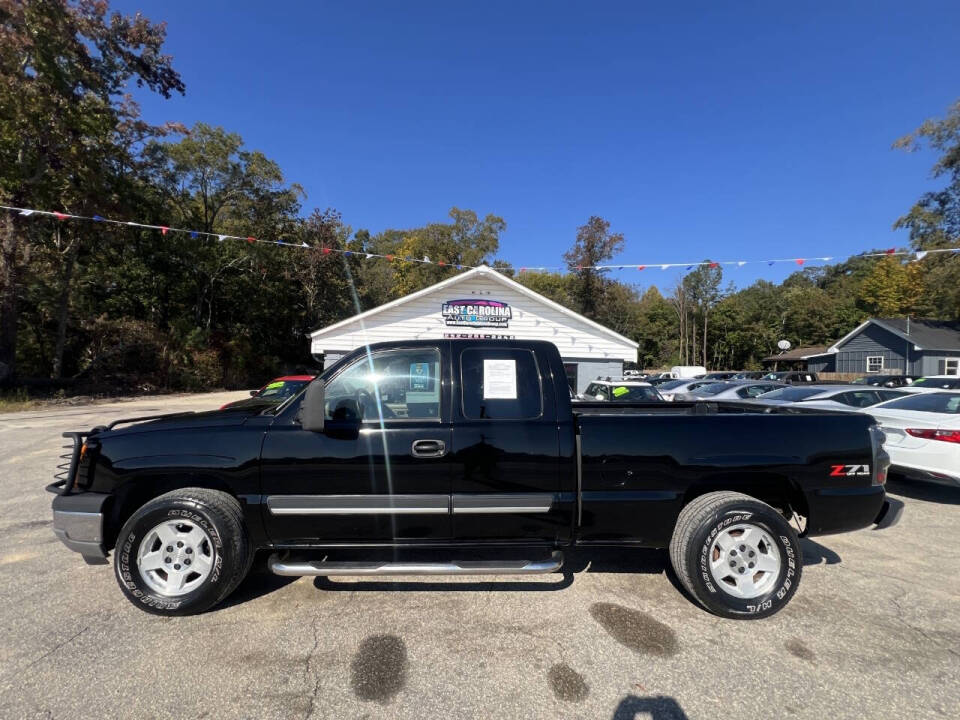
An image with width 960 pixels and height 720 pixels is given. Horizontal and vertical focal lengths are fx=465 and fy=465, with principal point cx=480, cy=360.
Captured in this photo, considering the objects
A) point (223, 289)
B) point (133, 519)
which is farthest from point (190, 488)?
point (223, 289)

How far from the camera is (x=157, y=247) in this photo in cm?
2848

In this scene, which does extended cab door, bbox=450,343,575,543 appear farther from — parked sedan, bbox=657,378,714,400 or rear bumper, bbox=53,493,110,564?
parked sedan, bbox=657,378,714,400

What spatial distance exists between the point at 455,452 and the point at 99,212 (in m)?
22.5

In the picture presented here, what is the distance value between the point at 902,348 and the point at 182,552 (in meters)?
44.2

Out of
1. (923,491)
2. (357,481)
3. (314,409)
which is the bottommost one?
(923,491)

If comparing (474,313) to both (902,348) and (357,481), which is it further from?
(902,348)

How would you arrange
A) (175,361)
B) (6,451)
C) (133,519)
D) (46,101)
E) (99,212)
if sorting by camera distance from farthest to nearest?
(175,361) < (99,212) < (46,101) < (6,451) < (133,519)

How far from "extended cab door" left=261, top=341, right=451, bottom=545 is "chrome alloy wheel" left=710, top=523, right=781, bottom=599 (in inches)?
73.0

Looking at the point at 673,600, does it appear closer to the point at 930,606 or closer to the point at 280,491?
the point at 930,606

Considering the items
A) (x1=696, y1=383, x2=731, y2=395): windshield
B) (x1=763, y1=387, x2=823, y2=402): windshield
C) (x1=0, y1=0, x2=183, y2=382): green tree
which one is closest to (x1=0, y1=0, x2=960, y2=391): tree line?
(x1=0, y1=0, x2=183, y2=382): green tree

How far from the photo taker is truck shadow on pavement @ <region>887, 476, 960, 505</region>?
20.0 feet

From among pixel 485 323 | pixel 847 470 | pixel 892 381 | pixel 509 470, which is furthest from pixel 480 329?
pixel 892 381

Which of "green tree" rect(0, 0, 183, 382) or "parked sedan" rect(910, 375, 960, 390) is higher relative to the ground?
"green tree" rect(0, 0, 183, 382)

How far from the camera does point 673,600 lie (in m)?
3.35
